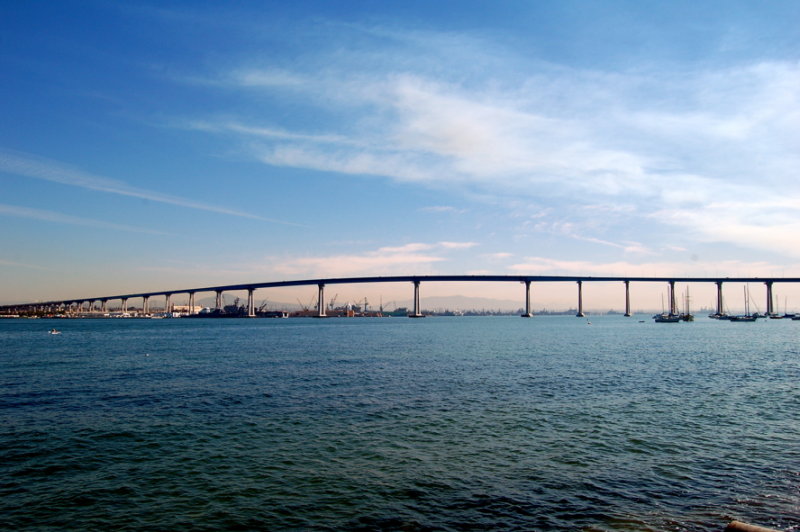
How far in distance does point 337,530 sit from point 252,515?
2.71 m

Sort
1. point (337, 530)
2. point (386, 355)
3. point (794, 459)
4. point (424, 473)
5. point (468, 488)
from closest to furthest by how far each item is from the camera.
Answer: point (337, 530) → point (468, 488) → point (424, 473) → point (794, 459) → point (386, 355)

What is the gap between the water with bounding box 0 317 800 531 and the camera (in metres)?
14.5

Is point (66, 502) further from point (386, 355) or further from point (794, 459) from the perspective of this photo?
point (386, 355)

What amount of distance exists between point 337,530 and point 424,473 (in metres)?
4.98

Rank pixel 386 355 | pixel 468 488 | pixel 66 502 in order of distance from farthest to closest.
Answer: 1. pixel 386 355
2. pixel 468 488
3. pixel 66 502

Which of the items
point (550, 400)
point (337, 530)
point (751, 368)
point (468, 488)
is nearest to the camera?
point (337, 530)

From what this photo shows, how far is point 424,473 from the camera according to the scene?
1773 centimetres

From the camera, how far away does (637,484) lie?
16.9m

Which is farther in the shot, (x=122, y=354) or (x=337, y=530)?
(x=122, y=354)

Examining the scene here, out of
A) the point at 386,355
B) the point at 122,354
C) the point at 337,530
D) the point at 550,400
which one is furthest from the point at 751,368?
the point at 122,354

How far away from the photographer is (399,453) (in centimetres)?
1991

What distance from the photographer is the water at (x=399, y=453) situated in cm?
1452

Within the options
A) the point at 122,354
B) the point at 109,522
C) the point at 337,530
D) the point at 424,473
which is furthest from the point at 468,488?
the point at 122,354

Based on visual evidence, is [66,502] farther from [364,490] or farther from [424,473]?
[424,473]
